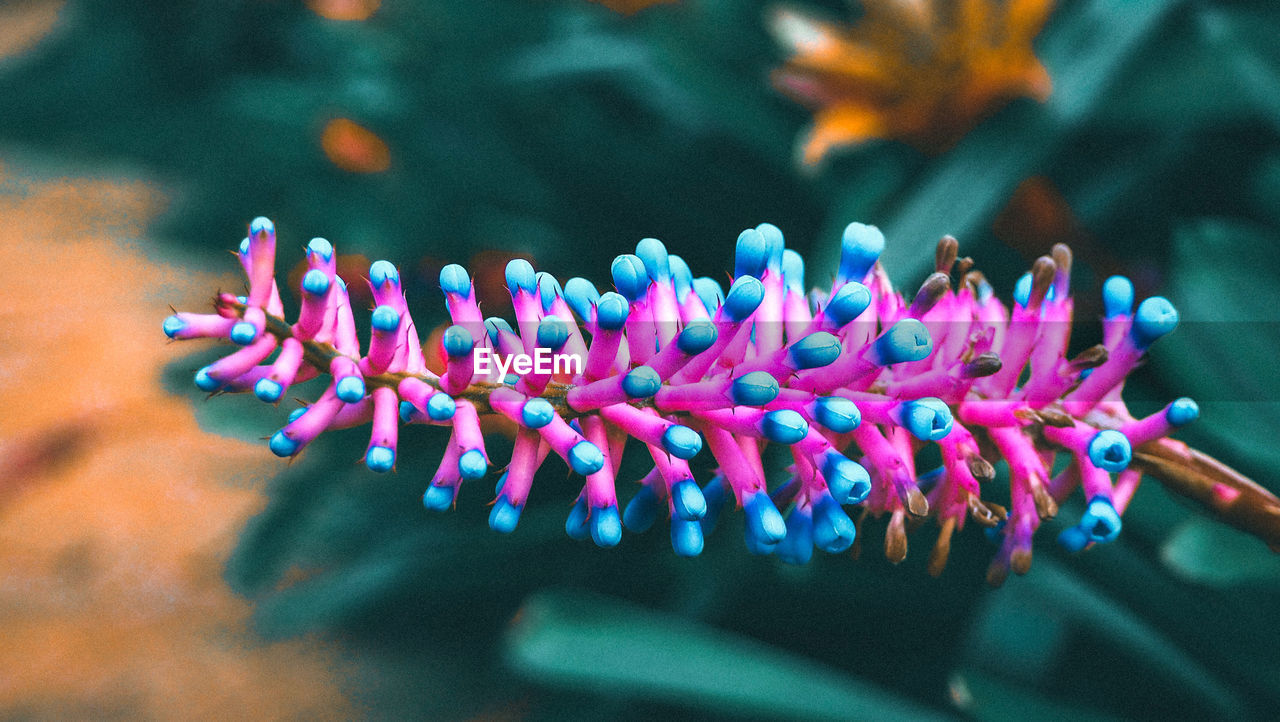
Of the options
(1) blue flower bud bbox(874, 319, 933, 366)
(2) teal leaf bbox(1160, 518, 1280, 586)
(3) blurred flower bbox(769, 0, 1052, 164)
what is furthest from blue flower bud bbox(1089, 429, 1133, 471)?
(3) blurred flower bbox(769, 0, 1052, 164)

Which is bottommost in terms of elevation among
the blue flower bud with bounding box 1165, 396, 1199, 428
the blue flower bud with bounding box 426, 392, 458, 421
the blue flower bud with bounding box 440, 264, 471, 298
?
the blue flower bud with bounding box 426, 392, 458, 421

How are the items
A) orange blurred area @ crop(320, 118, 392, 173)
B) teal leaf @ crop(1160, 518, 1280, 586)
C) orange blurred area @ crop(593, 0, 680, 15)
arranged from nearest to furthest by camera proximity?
1. teal leaf @ crop(1160, 518, 1280, 586)
2. orange blurred area @ crop(593, 0, 680, 15)
3. orange blurred area @ crop(320, 118, 392, 173)

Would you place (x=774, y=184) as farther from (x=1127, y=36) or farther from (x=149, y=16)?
(x=149, y=16)

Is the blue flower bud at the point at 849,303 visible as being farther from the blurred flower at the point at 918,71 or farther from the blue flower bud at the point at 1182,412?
the blurred flower at the point at 918,71

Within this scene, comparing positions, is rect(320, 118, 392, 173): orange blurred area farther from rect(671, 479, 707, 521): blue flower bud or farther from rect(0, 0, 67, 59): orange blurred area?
rect(0, 0, 67, 59): orange blurred area

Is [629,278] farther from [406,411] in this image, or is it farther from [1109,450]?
[1109,450]

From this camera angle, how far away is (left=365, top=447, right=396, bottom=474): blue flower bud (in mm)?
406

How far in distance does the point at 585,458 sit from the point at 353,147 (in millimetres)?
2066

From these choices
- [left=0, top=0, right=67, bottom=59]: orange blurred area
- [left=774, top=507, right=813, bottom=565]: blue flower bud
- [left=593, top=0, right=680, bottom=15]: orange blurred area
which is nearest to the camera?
[left=774, top=507, right=813, bottom=565]: blue flower bud

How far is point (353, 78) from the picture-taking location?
2152mm

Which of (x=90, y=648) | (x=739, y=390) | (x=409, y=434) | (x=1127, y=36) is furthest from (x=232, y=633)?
(x=1127, y=36)

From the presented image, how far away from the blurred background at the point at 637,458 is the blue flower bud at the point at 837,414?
24.9 inches

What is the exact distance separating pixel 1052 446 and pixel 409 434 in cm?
135

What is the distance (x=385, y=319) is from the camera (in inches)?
16.2
